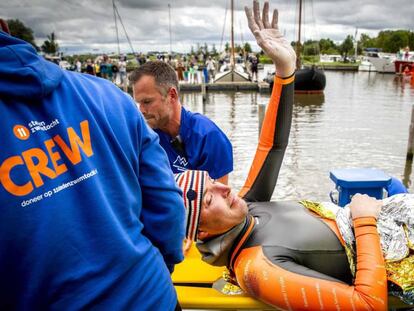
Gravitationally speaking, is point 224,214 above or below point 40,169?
below

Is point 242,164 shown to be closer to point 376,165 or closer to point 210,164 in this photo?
point 376,165

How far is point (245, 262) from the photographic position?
2137 millimetres

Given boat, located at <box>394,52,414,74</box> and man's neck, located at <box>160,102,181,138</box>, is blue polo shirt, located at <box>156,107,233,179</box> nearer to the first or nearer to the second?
man's neck, located at <box>160,102,181,138</box>

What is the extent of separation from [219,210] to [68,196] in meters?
1.39

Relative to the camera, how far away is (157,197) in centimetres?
124

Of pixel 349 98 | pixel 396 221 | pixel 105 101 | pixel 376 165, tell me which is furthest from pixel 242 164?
pixel 349 98

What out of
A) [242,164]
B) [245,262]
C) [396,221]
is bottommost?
[242,164]

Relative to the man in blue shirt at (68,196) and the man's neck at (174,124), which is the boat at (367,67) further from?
the man in blue shirt at (68,196)

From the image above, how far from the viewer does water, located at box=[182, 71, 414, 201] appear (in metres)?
8.53

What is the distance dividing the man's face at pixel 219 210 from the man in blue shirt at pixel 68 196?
1.04 meters

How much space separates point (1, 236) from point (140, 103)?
2410 mm

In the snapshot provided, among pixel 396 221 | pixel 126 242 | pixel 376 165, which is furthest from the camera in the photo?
pixel 376 165

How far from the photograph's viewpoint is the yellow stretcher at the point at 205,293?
2.14 meters

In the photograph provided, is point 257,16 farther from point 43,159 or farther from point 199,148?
point 43,159
